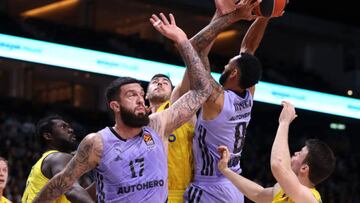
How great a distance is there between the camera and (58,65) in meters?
12.7

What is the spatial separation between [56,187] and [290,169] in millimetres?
1347

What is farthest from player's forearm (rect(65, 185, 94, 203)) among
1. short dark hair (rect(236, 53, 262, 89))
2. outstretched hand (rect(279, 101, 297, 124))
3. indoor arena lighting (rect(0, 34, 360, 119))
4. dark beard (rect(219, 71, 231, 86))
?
indoor arena lighting (rect(0, 34, 360, 119))

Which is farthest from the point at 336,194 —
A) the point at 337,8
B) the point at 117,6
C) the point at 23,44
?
the point at 23,44

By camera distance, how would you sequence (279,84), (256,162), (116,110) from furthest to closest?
1. (256,162)
2. (279,84)
3. (116,110)

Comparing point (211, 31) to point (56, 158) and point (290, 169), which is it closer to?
point (290, 169)

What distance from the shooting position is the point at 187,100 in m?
4.60

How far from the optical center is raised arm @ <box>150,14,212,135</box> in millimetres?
4551

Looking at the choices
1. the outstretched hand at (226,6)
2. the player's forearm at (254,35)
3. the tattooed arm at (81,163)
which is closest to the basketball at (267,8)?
the outstretched hand at (226,6)

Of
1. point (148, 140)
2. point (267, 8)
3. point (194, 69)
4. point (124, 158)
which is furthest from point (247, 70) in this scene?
point (124, 158)

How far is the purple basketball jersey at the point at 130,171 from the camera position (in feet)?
14.0

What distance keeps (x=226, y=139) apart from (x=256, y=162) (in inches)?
500

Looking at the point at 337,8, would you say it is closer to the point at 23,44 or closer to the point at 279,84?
the point at 279,84

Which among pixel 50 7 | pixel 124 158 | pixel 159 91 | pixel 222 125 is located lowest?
pixel 124 158

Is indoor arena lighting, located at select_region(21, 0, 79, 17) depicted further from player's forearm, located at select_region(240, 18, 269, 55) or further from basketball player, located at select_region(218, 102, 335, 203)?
basketball player, located at select_region(218, 102, 335, 203)
